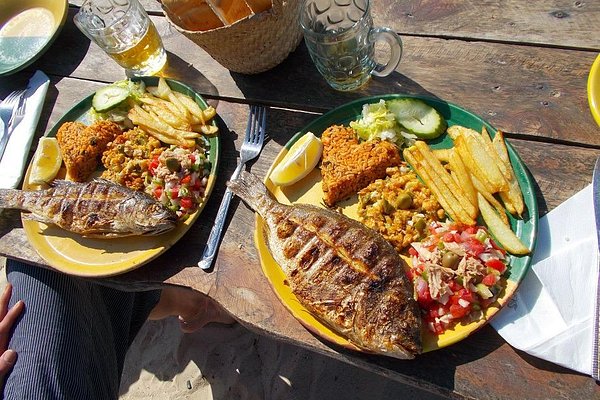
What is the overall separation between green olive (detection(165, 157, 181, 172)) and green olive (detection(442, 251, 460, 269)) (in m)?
1.55

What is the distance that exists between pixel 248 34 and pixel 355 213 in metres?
1.16

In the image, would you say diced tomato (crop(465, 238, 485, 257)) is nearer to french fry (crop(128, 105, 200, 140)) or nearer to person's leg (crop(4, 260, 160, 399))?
french fry (crop(128, 105, 200, 140))

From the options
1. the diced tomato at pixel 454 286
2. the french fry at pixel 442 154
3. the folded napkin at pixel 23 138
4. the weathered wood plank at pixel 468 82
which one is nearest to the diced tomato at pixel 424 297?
the diced tomato at pixel 454 286

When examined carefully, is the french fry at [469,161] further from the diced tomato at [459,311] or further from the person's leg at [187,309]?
the person's leg at [187,309]

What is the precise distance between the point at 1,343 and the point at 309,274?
218 cm

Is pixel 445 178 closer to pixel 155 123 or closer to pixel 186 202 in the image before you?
pixel 186 202

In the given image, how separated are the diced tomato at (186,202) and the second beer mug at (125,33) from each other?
121cm

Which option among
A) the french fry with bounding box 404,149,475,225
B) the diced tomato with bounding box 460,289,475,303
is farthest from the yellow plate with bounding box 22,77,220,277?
the diced tomato with bounding box 460,289,475,303

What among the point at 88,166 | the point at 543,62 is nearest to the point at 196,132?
the point at 88,166

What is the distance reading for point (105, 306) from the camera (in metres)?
3.56

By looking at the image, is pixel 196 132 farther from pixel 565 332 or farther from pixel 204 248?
pixel 565 332

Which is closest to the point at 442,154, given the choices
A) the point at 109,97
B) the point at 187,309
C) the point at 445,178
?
the point at 445,178

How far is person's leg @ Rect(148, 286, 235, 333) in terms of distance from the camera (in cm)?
421

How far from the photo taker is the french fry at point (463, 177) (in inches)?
92.9
